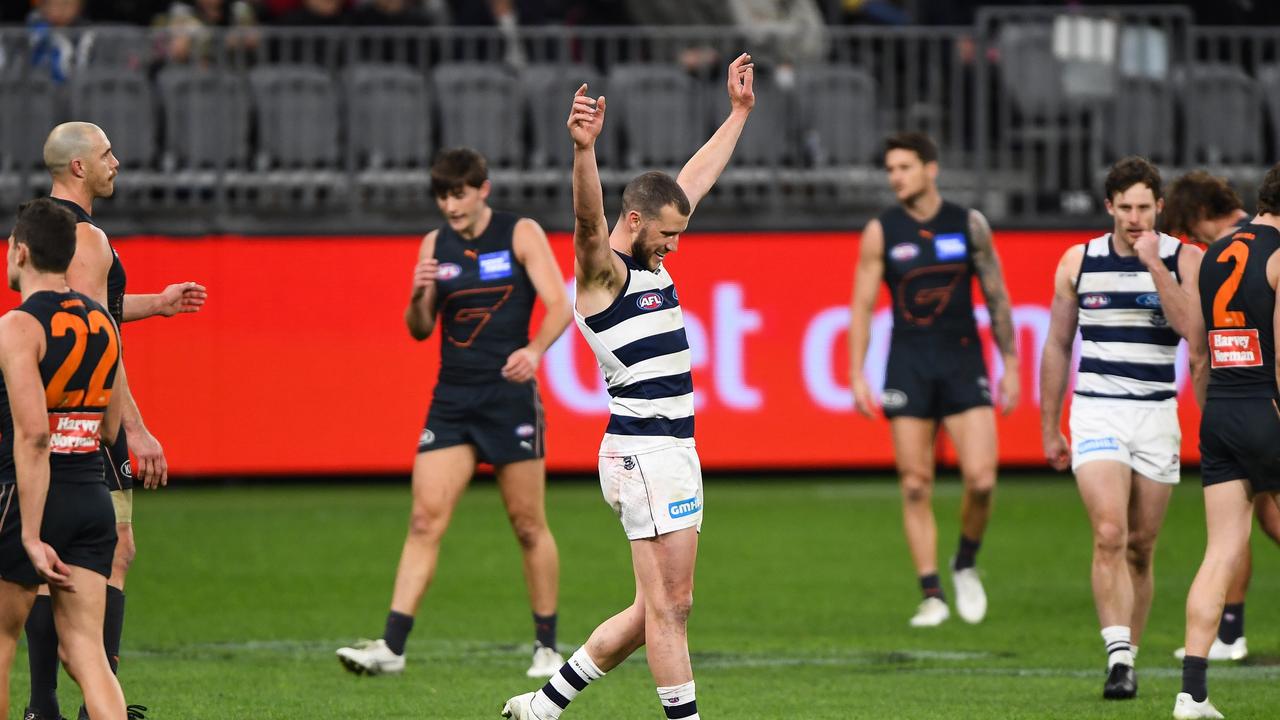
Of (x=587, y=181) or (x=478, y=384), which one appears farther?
(x=478, y=384)

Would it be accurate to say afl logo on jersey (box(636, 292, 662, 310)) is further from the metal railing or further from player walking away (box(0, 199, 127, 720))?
the metal railing

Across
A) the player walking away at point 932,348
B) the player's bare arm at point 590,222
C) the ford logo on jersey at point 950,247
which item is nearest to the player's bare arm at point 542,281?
the player's bare arm at point 590,222

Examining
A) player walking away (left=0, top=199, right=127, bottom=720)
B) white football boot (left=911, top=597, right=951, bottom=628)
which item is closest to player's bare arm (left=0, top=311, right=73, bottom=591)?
player walking away (left=0, top=199, right=127, bottom=720)

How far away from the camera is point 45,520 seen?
5.73 meters

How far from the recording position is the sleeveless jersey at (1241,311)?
275 inches

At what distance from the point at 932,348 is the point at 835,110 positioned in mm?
5306

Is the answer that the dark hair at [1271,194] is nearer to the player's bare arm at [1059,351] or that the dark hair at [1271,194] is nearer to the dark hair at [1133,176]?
the dark hair at [1133,176]

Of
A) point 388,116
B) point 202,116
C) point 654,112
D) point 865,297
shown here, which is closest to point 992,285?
point 865,297

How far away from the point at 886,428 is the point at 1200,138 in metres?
3.66

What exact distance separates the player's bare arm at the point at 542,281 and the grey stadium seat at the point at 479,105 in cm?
643

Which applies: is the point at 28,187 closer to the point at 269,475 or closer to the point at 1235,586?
the point at 269,475

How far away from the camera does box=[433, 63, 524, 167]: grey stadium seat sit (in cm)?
1488

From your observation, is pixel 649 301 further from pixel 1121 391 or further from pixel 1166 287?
pixel 1121 391

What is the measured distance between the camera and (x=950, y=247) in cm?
1023
